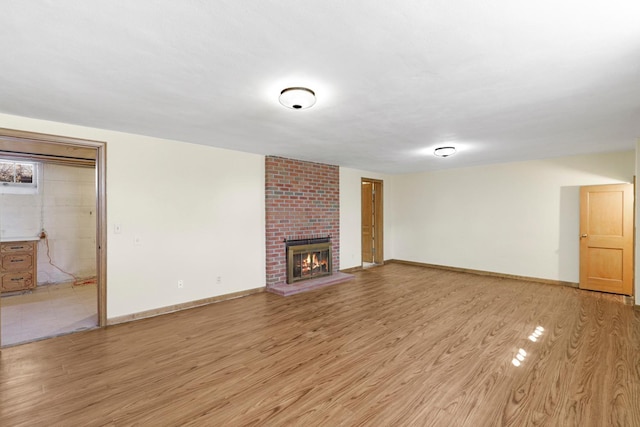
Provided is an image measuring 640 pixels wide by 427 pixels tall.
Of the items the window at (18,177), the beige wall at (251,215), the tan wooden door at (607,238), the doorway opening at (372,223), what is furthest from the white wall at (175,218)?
the tan wooden door at (607,238)

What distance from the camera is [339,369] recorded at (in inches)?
99.5

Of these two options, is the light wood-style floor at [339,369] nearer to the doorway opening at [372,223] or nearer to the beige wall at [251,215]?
the beige wall at [251,215]

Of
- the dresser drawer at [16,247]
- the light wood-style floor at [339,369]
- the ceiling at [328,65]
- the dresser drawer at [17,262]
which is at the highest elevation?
the ceiling at [328,65]

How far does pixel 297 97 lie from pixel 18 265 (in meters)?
5.85

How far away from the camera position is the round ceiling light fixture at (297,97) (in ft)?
7.78

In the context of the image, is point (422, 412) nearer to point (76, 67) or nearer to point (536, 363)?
point (536, 363)

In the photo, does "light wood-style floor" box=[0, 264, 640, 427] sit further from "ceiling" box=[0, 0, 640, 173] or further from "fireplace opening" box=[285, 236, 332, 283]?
"ceiling" box=[0, 0, 640, 173]

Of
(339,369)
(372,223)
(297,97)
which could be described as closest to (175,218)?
(297,97)

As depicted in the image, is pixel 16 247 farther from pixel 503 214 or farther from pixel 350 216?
pixel 503 214

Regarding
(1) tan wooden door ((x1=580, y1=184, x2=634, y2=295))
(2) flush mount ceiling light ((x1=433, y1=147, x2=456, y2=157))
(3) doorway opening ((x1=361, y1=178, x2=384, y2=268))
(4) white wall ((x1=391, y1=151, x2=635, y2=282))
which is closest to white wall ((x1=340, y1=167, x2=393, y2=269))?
(3) doorway opening ((x1=361, y1=178, x2=384, y2=268))

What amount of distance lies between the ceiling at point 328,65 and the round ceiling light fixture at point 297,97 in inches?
3.1

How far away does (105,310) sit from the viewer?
11.6ft

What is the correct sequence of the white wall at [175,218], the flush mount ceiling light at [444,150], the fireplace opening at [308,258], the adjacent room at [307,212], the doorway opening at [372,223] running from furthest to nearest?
1. the doorway opening at [372,223]
2. the fireplace opening at [308,258]
3. the flush mount ceiling light at [444,150]
4. the white wall at [175,218]
5. the adjacent room at [307,212]

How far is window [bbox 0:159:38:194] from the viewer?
17.1 feet
